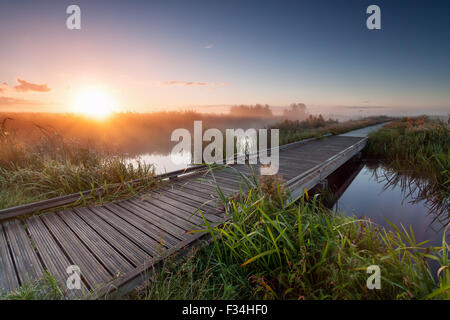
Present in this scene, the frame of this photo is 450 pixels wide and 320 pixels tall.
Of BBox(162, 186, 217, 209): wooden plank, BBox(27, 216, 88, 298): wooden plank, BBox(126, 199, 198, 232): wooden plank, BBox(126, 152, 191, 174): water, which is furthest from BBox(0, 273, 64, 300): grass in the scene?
BBox(126, 152, 191, 174): water

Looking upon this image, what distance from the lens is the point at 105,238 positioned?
2432mm

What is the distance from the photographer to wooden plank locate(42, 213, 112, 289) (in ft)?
5.96

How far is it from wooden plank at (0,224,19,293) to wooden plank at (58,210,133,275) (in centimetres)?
58

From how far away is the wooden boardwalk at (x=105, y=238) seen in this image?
1.85 meters

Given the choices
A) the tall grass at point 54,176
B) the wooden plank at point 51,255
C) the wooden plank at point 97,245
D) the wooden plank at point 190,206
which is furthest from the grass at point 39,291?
the tall grass at point 54,176

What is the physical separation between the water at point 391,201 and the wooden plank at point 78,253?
353 centimetres

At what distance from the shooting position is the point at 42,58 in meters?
5.39

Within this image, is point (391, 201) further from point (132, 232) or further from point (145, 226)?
point (132, 232)

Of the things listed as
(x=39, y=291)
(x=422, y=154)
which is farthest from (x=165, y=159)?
(x=422, y=154)

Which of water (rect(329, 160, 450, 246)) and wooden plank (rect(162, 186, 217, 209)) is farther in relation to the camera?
water (rect(329, 160, 450, 246))

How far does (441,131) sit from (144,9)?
11836 mm

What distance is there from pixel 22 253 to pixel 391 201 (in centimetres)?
718

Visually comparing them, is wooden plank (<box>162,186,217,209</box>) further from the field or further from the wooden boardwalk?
the field

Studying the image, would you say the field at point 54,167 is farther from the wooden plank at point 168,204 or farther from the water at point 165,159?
the water at point 165,159
